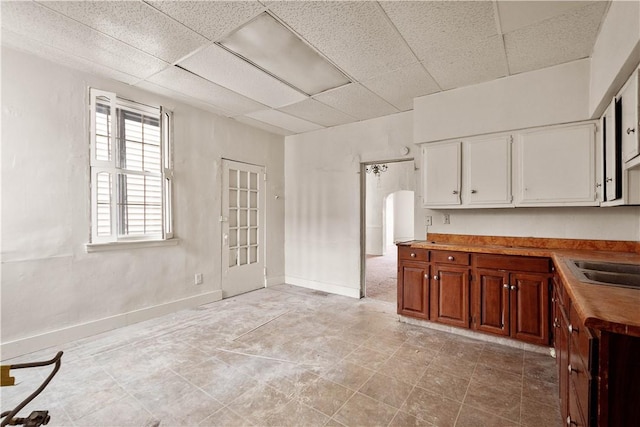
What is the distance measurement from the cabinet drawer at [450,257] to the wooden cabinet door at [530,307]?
44cm

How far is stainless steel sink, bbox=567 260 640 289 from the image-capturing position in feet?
5.65

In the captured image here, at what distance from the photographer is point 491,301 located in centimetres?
288

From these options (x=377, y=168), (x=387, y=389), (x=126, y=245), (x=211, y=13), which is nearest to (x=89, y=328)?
(x=126, y=245)

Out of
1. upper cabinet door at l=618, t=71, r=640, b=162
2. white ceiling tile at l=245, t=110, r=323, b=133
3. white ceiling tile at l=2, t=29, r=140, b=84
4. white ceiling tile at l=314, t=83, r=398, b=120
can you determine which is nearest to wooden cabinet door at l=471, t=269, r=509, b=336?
upper cabinet door at l=618, t=71, r=640, b=162

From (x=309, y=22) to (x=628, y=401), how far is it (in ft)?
8.96

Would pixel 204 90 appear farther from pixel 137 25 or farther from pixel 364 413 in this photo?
pixel 364 413

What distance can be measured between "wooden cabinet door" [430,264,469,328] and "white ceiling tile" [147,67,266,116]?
10.4 ft

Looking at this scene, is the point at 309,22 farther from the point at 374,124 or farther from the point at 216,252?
the point at 216,252

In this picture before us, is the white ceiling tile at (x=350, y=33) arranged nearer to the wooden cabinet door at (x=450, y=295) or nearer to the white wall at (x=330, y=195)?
the white wall at (x=330, y=195)

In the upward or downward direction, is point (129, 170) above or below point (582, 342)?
above

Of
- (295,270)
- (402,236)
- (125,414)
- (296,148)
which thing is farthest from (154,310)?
(402,236)

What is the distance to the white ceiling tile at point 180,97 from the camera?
3377 mm

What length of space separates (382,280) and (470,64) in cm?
408

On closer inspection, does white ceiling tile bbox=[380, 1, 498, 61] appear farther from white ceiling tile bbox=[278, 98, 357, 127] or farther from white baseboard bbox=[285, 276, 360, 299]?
white baseboard bbox=[285, 276, 360, 299]
